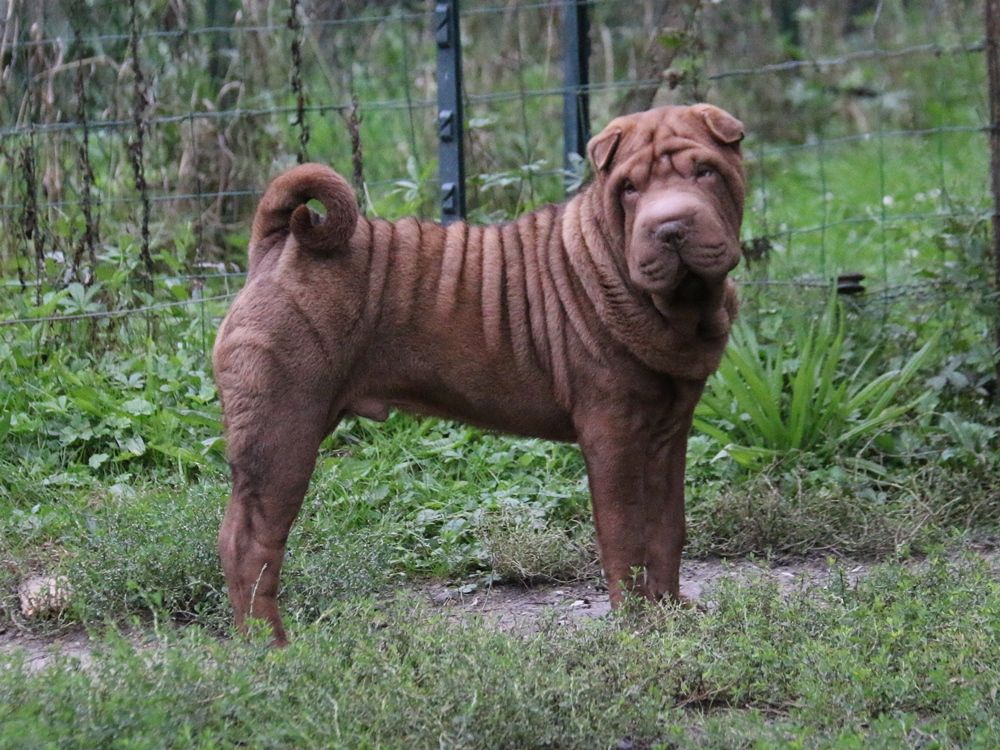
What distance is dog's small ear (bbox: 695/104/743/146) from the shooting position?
167 inches

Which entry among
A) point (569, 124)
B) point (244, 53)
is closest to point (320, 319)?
point (569, 124)

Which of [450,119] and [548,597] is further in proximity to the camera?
[450,119]

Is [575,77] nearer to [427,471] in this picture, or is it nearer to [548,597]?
[427,471]

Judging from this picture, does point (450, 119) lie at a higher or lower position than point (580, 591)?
higher

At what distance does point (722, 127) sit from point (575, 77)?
2420 mm

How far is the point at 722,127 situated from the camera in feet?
13.9

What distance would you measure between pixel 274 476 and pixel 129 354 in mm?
2380

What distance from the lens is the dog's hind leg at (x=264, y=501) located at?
4.16 metres

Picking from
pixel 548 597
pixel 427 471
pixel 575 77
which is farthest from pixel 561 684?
pixel 575 77

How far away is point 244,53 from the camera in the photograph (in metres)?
8.26

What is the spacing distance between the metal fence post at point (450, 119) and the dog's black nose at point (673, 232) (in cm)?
230

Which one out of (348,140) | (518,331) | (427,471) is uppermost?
(348,140)

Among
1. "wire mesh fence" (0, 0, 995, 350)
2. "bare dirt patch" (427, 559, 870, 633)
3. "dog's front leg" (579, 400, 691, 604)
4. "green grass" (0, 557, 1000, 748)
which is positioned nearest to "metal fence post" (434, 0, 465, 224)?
"wire mesh fence" (0, 0, 995, 350)

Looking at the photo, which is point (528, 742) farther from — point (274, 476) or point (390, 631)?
point (274, 476)
